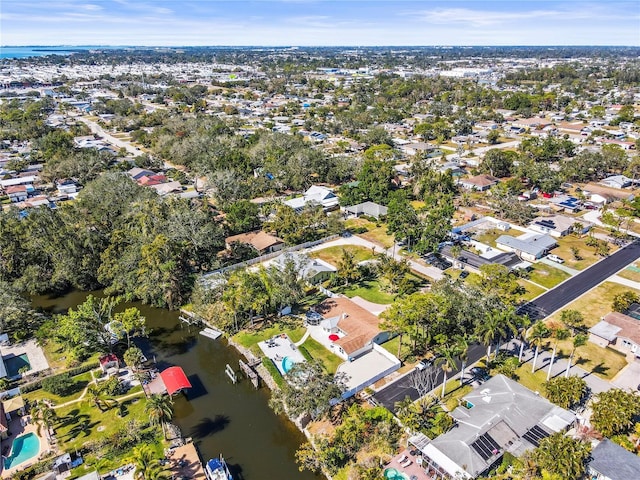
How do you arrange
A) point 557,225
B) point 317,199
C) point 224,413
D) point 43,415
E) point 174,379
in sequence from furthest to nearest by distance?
1. point 317,199
2. point 557,225
3. point 174,379
4. point 224,413
5. point 43,415

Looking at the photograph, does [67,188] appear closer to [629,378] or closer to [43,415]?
[43,415]

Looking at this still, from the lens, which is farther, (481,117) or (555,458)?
(481,117)

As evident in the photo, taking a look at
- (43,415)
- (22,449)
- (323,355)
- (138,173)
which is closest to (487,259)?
(323,355)

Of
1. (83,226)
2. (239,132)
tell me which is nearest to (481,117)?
(239,132)

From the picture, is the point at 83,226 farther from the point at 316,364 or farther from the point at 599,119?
the point at 599,119

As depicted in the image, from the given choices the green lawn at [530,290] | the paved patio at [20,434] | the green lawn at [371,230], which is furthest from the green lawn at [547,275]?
the paved patio at [20,434]

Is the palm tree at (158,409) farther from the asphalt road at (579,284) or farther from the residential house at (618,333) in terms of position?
the residential house at (618,333)
